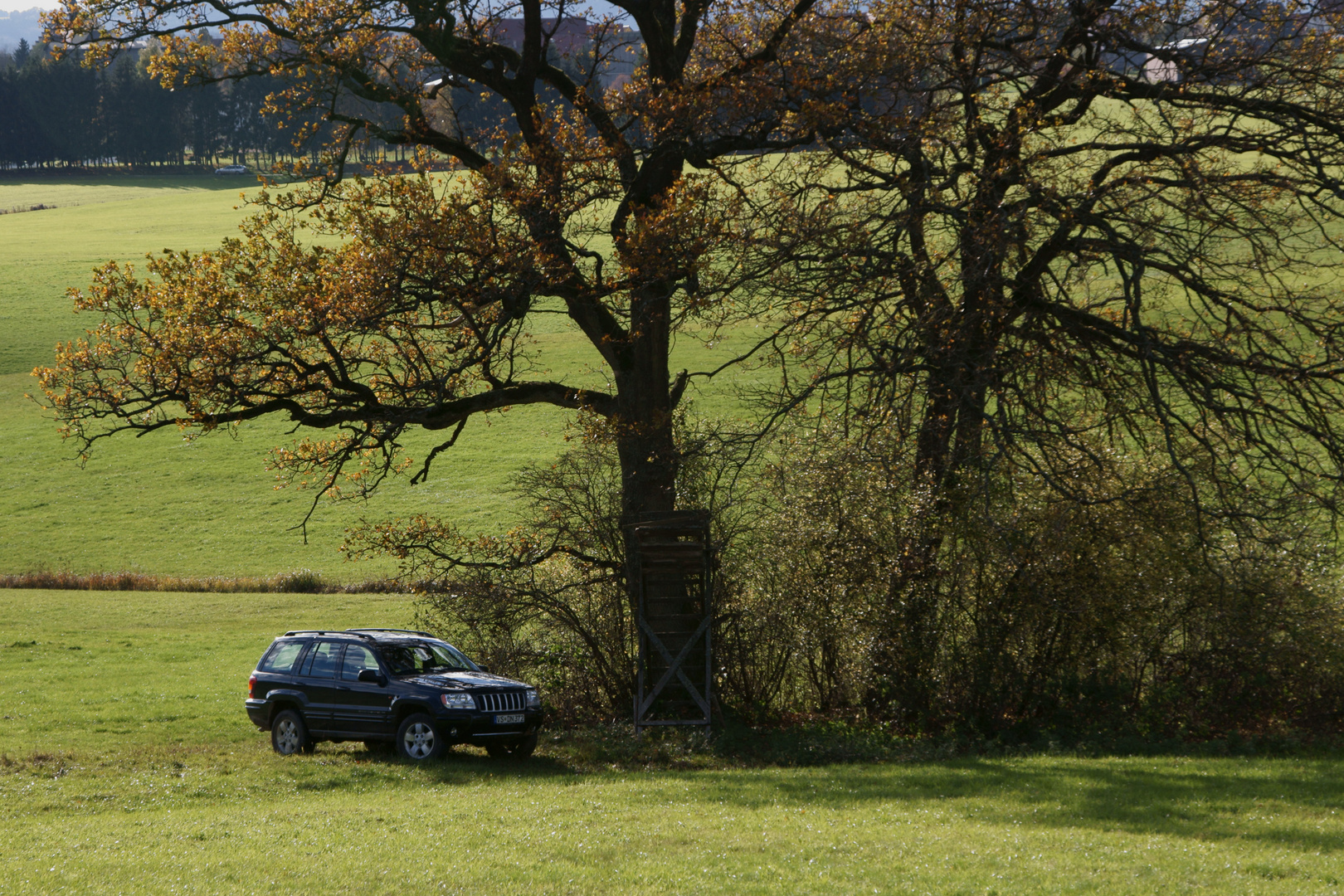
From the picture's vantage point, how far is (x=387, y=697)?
1482cm

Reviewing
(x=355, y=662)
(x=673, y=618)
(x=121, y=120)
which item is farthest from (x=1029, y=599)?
(x=121, y=120)

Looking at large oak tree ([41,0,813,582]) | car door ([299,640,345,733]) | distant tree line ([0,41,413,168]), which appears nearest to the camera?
large oak tree ([41,0,813,582])

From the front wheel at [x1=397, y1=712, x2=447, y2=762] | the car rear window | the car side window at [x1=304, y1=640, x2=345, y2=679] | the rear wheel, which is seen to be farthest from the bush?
the rear wheel

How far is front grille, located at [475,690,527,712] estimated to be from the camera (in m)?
14.5

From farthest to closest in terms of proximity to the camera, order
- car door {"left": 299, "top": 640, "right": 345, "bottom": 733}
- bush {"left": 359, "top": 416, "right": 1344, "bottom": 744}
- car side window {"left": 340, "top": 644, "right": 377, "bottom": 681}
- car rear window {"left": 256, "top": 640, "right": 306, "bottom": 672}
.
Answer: car rear window {"left": 256, "top": 640, "right": 306, "bottom": 672} → car door {"left": 299, "top": 640, "right": 345, "bottom": 733} → car side window {"left": 340, "top": 644, "right": 377, "bottom": 681} → bush {"left": 359, "top": 416, "right": 1344, "bottom": 744}

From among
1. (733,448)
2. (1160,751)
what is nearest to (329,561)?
(733,448)

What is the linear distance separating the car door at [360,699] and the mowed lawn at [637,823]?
64 centimetres

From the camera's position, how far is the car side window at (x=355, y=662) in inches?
598

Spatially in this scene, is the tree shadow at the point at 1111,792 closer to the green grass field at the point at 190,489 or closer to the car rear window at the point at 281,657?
the car rear window at the point at 281,657

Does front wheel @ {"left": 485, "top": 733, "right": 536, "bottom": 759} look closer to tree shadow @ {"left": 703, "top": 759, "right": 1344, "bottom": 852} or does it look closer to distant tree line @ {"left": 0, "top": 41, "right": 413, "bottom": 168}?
tree shadow @ {"left": 703, "top": 759, "right": 1344, "bottom": 852}

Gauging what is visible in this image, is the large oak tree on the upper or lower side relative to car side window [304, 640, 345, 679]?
upper

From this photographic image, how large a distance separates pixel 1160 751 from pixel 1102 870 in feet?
20.3

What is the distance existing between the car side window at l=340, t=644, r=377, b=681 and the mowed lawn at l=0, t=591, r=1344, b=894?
121 cm

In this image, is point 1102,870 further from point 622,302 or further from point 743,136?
point 743,136
